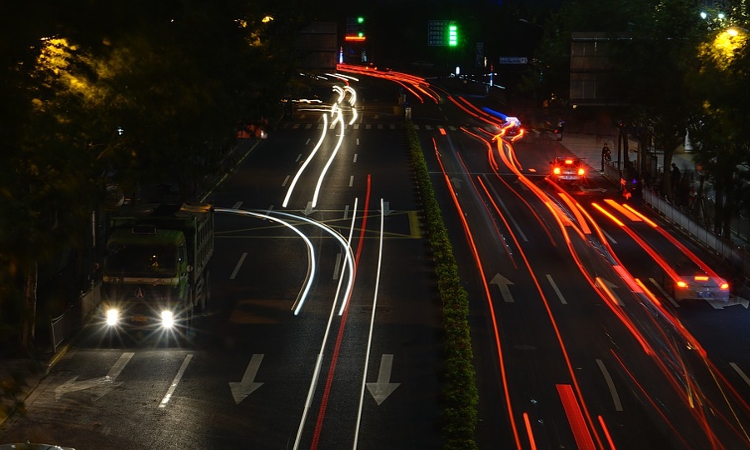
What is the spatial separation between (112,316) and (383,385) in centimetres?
740

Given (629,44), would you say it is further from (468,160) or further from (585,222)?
(468,160)

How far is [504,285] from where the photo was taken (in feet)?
105

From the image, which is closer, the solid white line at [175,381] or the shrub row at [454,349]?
the shrub row at [454,349]

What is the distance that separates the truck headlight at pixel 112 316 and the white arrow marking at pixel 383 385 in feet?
22.1

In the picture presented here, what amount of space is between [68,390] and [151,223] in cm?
514

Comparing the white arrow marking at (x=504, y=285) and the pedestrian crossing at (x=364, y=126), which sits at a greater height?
the pedestrian crossing at (x=364, y=126)

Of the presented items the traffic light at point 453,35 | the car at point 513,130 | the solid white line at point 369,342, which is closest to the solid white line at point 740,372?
the solid white line at point 369,342

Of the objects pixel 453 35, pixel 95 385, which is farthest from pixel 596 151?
pixel 95 385

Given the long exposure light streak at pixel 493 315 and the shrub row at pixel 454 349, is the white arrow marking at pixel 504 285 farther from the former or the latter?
the shrub row at pixel 454 349

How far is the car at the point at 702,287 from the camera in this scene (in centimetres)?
2975

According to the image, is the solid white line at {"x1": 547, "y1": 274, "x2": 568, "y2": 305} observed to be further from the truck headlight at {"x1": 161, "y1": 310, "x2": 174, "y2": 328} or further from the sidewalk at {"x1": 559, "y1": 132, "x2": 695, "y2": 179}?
the sidewalk at {"x1": 559, "y1": 132, "x2": 695, "y2": 179}

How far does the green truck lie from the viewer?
24.9m

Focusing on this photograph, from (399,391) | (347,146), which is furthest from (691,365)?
(347,146)

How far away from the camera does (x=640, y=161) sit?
56.3 metres
